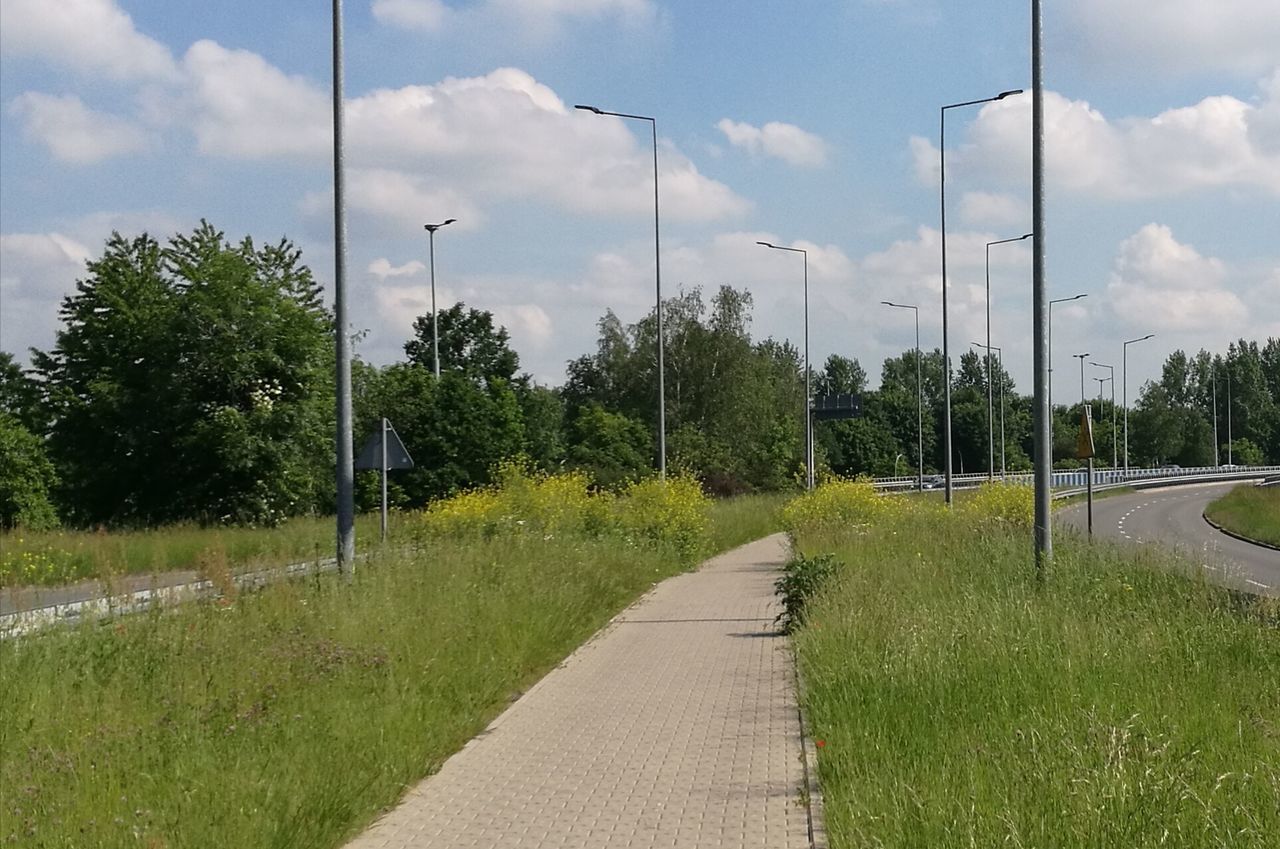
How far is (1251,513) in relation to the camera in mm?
47031

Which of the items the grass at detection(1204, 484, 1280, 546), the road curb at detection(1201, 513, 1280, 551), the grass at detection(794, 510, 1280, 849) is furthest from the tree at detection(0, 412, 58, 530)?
the grass at detection(794, 510, 1280, 849)

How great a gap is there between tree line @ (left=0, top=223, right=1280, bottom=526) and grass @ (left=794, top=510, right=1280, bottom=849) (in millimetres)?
20025

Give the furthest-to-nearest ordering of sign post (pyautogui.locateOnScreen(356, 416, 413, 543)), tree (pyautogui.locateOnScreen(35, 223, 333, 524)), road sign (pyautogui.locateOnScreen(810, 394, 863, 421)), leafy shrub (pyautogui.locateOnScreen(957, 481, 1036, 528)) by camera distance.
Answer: road sign (pyautogui.locateOnScreen(810, 394, 863, 421)), tree (pyautogui.locateOnScreen(35, 223, 333, 524)), leafy shrub (pyautogui.locateOnScreen(957, 481, 1036, 528)), sign post (pyautogui.locateOnScreen(356, 416, 413, 543))

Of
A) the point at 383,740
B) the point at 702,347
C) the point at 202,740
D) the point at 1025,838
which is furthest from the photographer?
the point at 702,347

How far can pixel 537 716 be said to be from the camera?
9.84 meters

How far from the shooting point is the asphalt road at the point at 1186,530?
15.1m

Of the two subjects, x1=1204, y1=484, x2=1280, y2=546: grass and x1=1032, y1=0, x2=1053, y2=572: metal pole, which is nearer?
x1=1032, y1=0, x2=1053, y2=572: metal pole

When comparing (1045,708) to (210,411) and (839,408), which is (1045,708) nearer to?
(210,411)

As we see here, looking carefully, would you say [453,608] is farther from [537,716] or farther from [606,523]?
[606,523]

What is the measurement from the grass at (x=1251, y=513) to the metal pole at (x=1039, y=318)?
2514cm

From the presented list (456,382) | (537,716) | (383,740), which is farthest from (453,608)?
(456,382)

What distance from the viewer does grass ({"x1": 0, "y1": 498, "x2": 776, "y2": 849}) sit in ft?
20.3

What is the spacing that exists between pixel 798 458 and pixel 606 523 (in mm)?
37120

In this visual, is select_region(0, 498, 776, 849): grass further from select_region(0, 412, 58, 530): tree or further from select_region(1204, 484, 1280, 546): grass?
select_region(0, 412, 58, 530): tree
